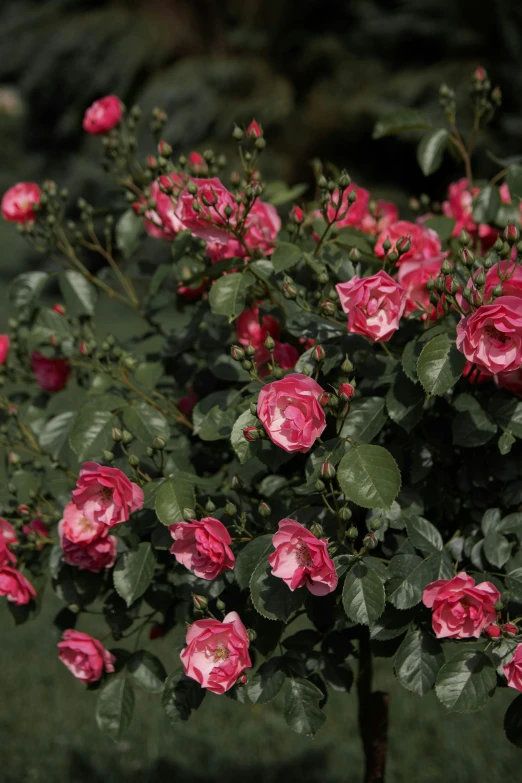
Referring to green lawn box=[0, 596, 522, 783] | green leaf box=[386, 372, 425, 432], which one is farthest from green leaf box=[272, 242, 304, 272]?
green lawn box=[0, 596, 522, 783]

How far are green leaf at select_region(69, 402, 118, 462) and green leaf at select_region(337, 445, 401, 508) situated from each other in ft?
1.35

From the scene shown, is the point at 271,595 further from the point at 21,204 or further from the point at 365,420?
the point at 21,204

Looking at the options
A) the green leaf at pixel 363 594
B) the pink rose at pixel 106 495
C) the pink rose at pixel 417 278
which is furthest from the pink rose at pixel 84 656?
the pink rose at pixel 417 278

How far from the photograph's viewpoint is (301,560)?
112 cm

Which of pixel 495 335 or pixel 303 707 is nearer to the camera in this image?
pixel 495 335

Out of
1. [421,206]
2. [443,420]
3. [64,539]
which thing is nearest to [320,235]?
[443,420]

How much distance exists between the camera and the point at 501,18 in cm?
918

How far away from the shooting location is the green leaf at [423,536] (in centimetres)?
124

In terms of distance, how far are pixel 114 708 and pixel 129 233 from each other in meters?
0.87

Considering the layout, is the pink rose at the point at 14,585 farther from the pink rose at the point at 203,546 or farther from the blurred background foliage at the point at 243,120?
the blurred background foliage at the point at 243,120

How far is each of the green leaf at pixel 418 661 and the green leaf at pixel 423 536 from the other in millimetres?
114

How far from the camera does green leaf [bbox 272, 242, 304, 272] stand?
1.26m

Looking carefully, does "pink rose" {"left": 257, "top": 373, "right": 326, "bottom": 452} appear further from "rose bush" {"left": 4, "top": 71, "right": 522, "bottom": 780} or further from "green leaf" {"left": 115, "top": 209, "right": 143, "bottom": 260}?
"green leaf" {"left": 115, "top": 209, "right": 143, "bottom": 260}

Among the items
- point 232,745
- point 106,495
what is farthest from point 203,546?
Answer: point 232,745
